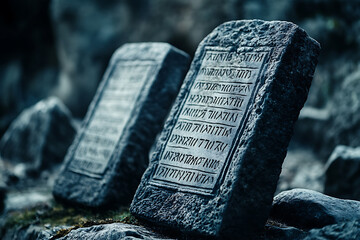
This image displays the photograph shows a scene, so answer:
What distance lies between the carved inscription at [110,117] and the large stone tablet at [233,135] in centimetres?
94

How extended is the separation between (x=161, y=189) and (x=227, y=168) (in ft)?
1.80

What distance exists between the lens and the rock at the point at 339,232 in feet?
8.37

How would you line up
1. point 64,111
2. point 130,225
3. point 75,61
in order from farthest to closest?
point 75,61, point 64,111, point 130,225

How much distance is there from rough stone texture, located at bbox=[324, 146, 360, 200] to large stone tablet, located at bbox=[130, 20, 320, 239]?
76.7 inches

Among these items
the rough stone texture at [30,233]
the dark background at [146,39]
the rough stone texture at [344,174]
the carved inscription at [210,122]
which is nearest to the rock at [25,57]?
the dark background at [146,39]

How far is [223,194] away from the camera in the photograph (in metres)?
2.74

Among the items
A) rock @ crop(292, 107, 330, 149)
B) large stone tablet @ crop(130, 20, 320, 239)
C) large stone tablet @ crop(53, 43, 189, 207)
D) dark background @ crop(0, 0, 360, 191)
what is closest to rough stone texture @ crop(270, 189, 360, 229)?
large stone tablet @ crop(130, 20, 320, 239)

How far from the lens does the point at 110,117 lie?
4516 mm

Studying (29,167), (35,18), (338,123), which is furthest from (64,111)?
(35,18)

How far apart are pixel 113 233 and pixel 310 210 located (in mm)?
1274

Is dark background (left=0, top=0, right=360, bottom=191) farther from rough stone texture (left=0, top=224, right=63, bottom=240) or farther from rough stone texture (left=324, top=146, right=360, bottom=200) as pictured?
rough stone texture (left=0, top=224, right=63, bottom=240)

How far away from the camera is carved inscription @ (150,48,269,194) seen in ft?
9.80

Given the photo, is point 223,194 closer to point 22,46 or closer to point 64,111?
point 64,111

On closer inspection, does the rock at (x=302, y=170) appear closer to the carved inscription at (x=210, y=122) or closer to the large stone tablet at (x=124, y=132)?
the large stone tablet at (x=124, y=132)
